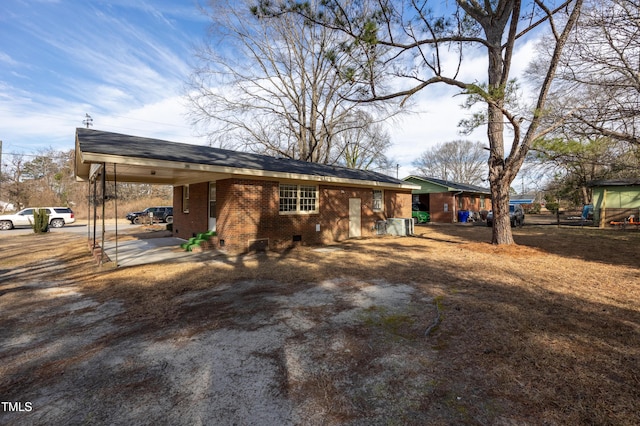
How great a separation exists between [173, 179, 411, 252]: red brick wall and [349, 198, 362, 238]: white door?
0.83 feet

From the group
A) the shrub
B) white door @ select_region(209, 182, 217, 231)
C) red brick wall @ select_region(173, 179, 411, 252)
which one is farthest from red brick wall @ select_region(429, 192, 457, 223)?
the shrub

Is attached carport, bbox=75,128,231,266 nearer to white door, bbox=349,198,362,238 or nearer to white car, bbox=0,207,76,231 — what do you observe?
white door, bbox=349,198,362,238

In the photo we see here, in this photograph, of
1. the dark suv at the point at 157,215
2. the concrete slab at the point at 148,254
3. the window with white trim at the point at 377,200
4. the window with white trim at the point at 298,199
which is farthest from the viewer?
the dark suv at the point at 157,215

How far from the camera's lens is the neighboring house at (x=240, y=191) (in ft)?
28.9

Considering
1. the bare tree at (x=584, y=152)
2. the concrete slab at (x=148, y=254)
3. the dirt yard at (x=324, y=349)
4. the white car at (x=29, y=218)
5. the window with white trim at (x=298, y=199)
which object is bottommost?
the dirt yard at (x=324, y=349)

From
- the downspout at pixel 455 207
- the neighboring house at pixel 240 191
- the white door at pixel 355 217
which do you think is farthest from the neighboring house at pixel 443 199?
the neighboring house at pixel 240 191

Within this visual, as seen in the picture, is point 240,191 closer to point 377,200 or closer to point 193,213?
point 193,213

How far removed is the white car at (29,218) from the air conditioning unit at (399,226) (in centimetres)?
2382

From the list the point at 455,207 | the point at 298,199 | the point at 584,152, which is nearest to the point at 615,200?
the point at 455,207

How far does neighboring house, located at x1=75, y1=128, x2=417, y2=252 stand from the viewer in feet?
28.9

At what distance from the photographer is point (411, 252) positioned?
408 inches

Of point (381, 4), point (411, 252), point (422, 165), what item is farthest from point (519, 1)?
point (422, 165)

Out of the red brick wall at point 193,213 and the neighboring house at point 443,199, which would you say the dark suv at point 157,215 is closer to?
the red brick wall at point 193,213

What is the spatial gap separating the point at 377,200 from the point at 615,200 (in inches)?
643
